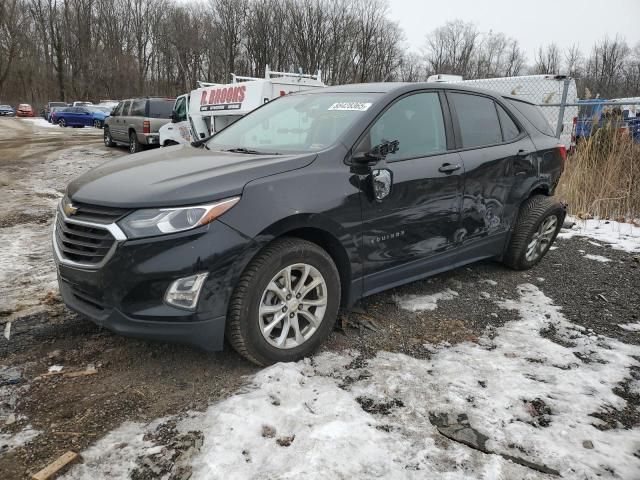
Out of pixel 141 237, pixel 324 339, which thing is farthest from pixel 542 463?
pixel 141 237

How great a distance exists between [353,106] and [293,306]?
150 cm

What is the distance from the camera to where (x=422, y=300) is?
4.09m

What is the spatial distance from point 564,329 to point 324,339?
1.90 metres

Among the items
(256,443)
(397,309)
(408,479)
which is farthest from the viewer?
(397,309)

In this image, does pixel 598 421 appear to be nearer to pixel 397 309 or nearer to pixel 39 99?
pixel 397 309

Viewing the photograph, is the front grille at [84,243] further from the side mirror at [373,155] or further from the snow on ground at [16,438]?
the side mirror at [373,155]

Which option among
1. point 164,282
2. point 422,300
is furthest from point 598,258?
point 164,282

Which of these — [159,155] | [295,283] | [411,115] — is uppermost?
[411,115]

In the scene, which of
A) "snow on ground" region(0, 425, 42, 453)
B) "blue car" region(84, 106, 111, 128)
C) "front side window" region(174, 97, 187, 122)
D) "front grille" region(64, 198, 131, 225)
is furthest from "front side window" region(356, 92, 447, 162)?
"blue car" region(84, 106, 111, 128)

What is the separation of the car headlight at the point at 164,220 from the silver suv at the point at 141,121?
1360 centimetres

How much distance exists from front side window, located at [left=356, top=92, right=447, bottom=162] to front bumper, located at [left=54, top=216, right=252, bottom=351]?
120 centimetres

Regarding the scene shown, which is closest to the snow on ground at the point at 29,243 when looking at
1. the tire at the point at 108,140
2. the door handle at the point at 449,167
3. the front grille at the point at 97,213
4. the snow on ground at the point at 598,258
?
the front grille at the point at 97,213

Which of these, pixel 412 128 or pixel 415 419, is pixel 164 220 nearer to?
pixel 415 419

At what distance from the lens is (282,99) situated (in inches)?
169
